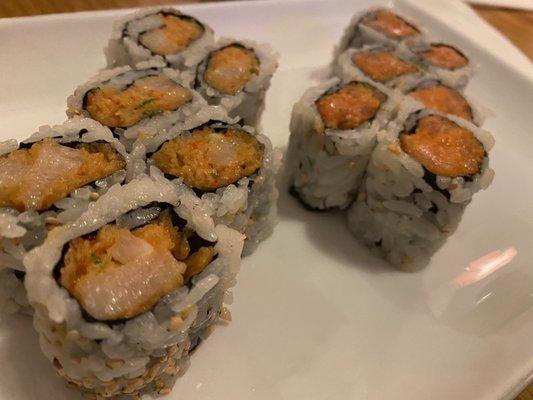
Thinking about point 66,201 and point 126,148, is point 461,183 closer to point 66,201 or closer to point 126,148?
point 126,148

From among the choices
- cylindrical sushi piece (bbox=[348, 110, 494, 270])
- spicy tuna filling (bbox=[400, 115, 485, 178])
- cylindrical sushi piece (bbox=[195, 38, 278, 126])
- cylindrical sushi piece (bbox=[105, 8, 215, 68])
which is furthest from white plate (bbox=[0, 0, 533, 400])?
spicy tuna filling (bbox=[400, 115, 485, 178])

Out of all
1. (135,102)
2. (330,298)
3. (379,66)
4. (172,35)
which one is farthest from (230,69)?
(330,298)

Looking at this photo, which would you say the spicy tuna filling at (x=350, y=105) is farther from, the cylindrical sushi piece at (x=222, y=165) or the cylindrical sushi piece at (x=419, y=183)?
the cylindrical sushi piece at (x=222, y=165)

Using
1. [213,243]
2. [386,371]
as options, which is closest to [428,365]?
[386,371]

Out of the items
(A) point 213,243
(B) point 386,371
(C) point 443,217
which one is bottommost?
(B) point 386,371

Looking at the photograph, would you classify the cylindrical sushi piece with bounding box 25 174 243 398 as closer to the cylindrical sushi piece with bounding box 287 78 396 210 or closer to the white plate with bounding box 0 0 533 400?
the white plate with bounding box 0 0 533 400

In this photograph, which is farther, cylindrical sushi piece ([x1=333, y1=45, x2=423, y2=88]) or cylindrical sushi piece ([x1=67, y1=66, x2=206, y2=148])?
cylindrical sushi piece ([x1=333, y1=45, x2=423, y2=88])
